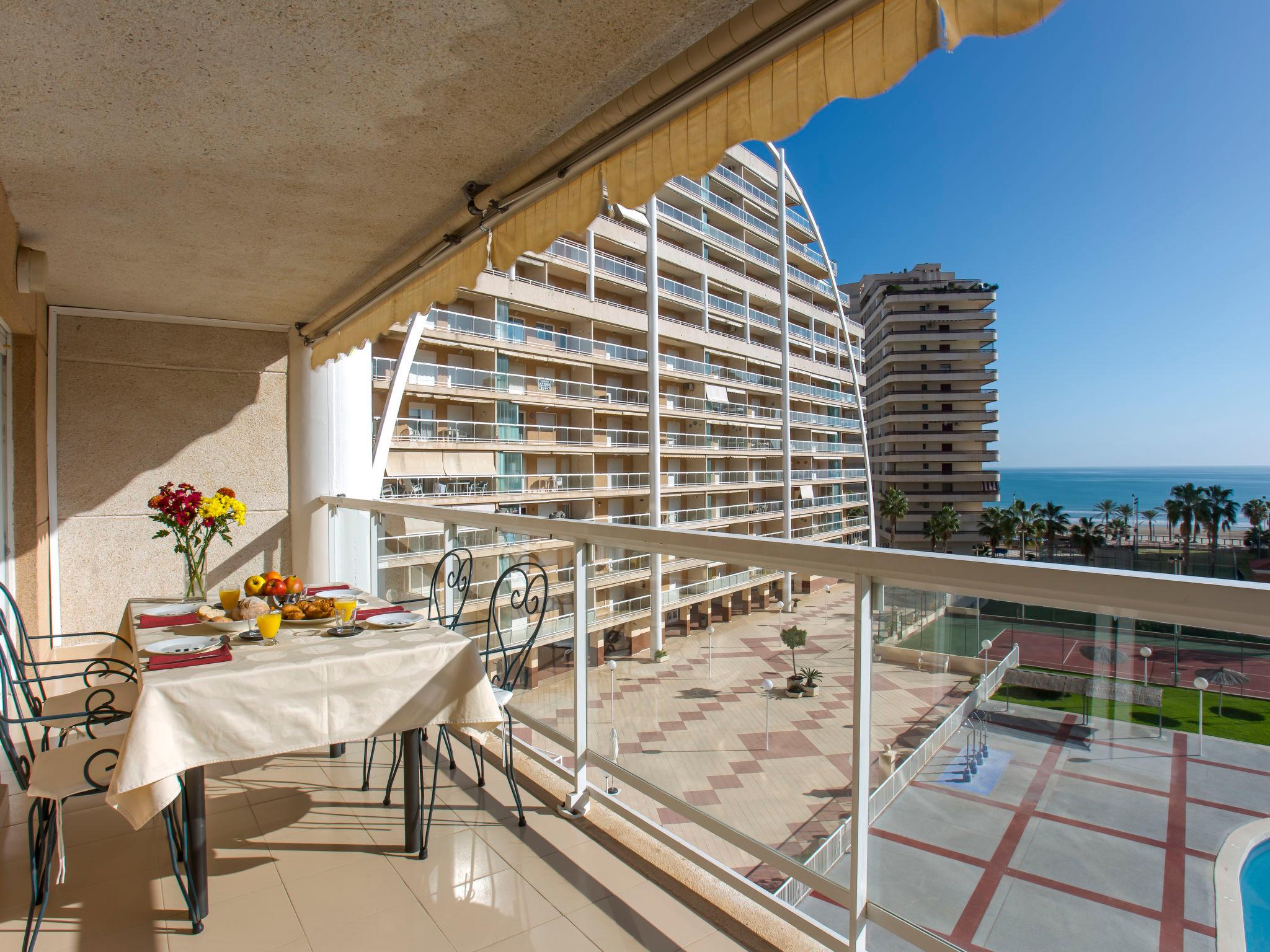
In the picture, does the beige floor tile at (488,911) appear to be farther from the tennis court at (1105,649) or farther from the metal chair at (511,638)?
the tennis court at (1105,649)

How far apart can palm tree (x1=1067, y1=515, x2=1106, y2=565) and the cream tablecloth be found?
60623 millimetres

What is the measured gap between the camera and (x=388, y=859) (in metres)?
2.09

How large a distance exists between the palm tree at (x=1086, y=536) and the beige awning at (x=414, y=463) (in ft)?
163

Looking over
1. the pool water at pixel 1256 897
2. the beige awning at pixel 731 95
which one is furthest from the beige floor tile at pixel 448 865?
the beige awning at pixel 731 95

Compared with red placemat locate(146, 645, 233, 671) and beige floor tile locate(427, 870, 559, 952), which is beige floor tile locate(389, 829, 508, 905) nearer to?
beige floor tile locate(427, 870, 559, 952)

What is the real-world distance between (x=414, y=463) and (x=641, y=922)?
72.5 feet

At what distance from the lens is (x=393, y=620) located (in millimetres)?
2242

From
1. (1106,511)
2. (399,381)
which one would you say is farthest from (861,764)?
(1106,511)

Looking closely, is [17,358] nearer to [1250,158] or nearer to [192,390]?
[192,390]

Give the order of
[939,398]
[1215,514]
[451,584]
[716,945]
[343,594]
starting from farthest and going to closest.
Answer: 1. [939,398]
2. [1215,514]
3. [451,584]
4. [343,594]
5. [716,945]

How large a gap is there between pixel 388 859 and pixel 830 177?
117 meters

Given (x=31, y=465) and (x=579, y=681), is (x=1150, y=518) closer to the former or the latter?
(x=579, y=681)

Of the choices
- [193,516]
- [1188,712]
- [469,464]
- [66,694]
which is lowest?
[66,694]

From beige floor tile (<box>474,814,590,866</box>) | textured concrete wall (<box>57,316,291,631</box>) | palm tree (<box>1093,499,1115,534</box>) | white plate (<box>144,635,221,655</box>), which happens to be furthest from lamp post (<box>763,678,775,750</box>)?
palm tree (<box>1093,499,1115,534</box>)
